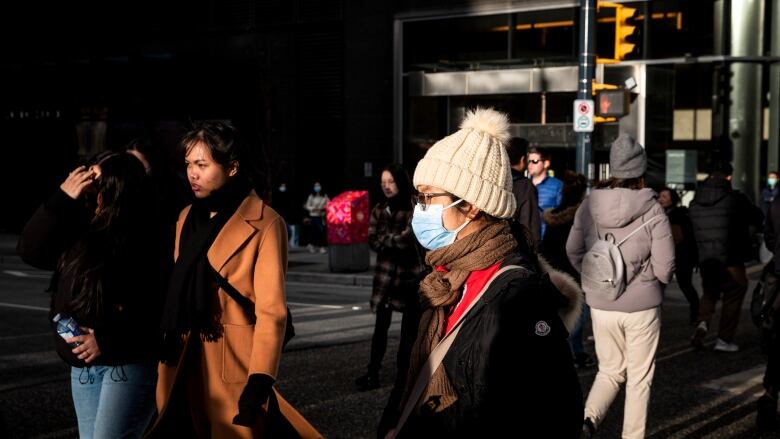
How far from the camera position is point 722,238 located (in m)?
10.4

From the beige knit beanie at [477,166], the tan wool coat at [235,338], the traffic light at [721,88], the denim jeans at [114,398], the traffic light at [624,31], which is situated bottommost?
the denim jeans at [114,398]

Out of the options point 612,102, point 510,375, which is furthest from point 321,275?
point 510,375

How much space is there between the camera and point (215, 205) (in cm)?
411

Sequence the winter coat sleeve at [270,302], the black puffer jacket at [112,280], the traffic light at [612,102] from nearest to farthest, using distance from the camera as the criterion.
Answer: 1. the winter coat sleeve at [270,302]
2. the black puffer jacket at [112,280]
3. the traffic light at [612,102]

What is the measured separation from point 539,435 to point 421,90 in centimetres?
2361

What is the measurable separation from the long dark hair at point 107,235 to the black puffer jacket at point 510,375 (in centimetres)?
178

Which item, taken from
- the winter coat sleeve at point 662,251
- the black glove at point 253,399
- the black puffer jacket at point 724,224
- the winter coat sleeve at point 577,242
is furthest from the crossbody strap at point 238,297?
the black puffer jacket at point 724,224

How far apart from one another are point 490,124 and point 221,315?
1450mm

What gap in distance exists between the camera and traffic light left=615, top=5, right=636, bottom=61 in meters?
14.3

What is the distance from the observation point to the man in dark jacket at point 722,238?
33.8 ft

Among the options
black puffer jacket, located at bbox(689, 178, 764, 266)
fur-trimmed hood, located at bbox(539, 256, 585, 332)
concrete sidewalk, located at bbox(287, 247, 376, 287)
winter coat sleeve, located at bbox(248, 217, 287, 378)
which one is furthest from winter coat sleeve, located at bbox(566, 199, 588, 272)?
concrete sidewalk, located at bbox(287, 247, 376, 287)

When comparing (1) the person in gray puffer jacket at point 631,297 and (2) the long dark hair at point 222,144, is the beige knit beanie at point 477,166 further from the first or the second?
(1) the person in gray puffer jacket at point 631,297

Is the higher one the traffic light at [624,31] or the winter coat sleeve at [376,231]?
the traffic light at [624,31]

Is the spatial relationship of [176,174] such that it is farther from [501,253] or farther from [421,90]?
[421,90]
